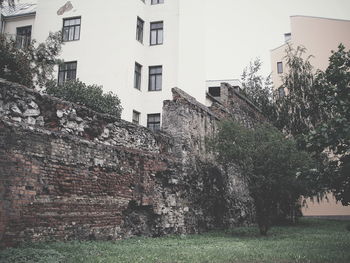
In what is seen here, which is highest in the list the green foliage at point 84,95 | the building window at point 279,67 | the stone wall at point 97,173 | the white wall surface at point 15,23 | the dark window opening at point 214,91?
the building window at point 279,67

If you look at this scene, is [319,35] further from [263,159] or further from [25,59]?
[25,59]

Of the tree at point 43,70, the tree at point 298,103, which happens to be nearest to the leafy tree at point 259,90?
the tree at point 298,103

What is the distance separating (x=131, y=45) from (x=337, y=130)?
17.7 metres

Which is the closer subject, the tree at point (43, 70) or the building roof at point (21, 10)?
the tree at point (43, 70)

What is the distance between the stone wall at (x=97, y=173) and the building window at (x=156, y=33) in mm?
13027

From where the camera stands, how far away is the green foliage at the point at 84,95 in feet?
57.0

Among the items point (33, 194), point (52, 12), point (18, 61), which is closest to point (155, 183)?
point (33, 194)

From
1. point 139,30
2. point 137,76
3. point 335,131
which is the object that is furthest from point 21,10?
point 335,131

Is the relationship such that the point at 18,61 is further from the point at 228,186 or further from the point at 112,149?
the point at 228,186

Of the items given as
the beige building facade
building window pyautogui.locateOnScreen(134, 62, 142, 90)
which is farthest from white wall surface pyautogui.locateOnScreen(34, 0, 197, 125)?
the beige building facade

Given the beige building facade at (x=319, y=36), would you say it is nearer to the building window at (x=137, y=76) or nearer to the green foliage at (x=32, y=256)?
the building window at (x=137, y=76)

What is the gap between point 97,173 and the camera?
28.1 feet

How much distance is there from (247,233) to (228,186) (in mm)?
2457

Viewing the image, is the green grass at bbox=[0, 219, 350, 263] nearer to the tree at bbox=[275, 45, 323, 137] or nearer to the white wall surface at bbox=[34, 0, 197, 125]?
the tree at bbox=[275, 45, 323, 137]
